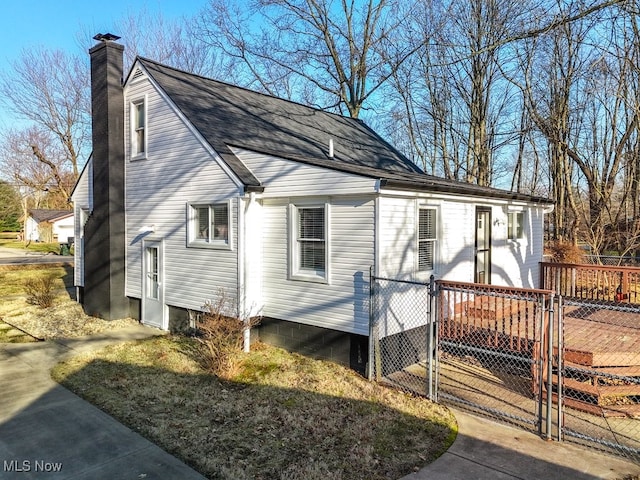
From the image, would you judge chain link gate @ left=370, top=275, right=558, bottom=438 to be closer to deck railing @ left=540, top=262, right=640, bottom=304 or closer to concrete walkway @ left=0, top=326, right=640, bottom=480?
concrete walkway @ left=0, top=326, right=640, bottom=480

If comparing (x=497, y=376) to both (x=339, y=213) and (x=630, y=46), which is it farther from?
(x=630, y=46)

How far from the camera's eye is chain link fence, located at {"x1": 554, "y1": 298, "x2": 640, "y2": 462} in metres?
4.89

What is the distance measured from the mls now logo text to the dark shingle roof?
500 centimetres

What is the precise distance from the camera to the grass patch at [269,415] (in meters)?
4.43

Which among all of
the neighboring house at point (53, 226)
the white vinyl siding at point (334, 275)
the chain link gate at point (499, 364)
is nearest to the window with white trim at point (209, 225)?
the white vinyl siding at point (334, 275)

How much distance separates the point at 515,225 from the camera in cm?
1120

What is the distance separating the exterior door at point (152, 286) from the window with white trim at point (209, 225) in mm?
1292

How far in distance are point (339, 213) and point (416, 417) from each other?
3356 mm

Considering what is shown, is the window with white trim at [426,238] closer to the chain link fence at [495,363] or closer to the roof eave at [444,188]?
the roof eave at [444,188]

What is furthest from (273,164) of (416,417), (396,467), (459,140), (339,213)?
(459,140)

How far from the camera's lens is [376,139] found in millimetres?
15312

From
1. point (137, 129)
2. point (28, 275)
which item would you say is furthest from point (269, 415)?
point (28, 275)

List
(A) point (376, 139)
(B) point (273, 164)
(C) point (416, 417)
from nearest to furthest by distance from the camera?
(C) point (416, 417)
(B) point (273, 164)
(A) point (376, 139)

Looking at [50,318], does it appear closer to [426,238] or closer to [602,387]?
[426,238]
